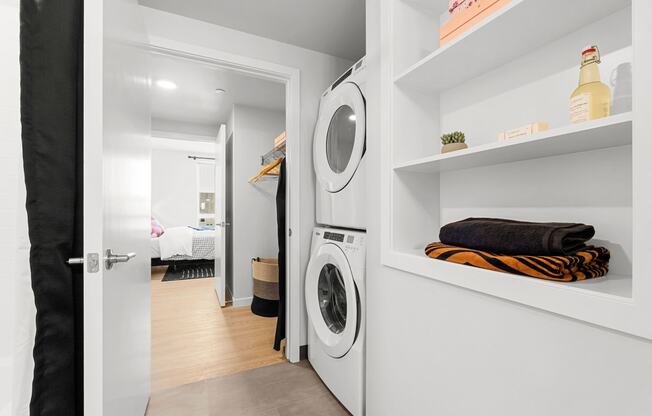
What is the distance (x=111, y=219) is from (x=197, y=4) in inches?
58.3

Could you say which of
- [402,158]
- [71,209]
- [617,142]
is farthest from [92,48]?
[617,142]

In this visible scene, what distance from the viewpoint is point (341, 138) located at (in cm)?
184

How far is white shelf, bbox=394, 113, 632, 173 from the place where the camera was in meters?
0.60

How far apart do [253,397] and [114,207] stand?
1.33 meters

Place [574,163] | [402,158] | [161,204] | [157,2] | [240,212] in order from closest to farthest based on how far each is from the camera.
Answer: [574,163] → [402,158] → [157,2] → [240,212] → [161,204]

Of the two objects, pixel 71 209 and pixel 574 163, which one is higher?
pixel 574 163

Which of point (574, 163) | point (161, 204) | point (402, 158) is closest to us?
point (574, 163)

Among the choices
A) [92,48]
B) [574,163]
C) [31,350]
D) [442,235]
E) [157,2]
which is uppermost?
[157,2]

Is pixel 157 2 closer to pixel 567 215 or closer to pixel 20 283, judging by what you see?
pixel 20 283

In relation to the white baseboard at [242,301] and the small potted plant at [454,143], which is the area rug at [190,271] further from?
the small potted plant at [454,143]

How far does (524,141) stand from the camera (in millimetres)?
724

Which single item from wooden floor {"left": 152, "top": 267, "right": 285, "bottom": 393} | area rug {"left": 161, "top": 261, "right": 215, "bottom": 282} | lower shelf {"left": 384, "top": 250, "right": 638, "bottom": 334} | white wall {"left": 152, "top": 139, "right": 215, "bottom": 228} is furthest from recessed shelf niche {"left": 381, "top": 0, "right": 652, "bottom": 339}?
white wall {"left": 152, "top": 139, "right": 215, "bottom": 228}

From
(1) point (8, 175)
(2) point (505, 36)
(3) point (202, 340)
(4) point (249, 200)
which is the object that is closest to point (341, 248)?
(2) point (505, 36)

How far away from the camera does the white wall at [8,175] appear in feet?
3.11
